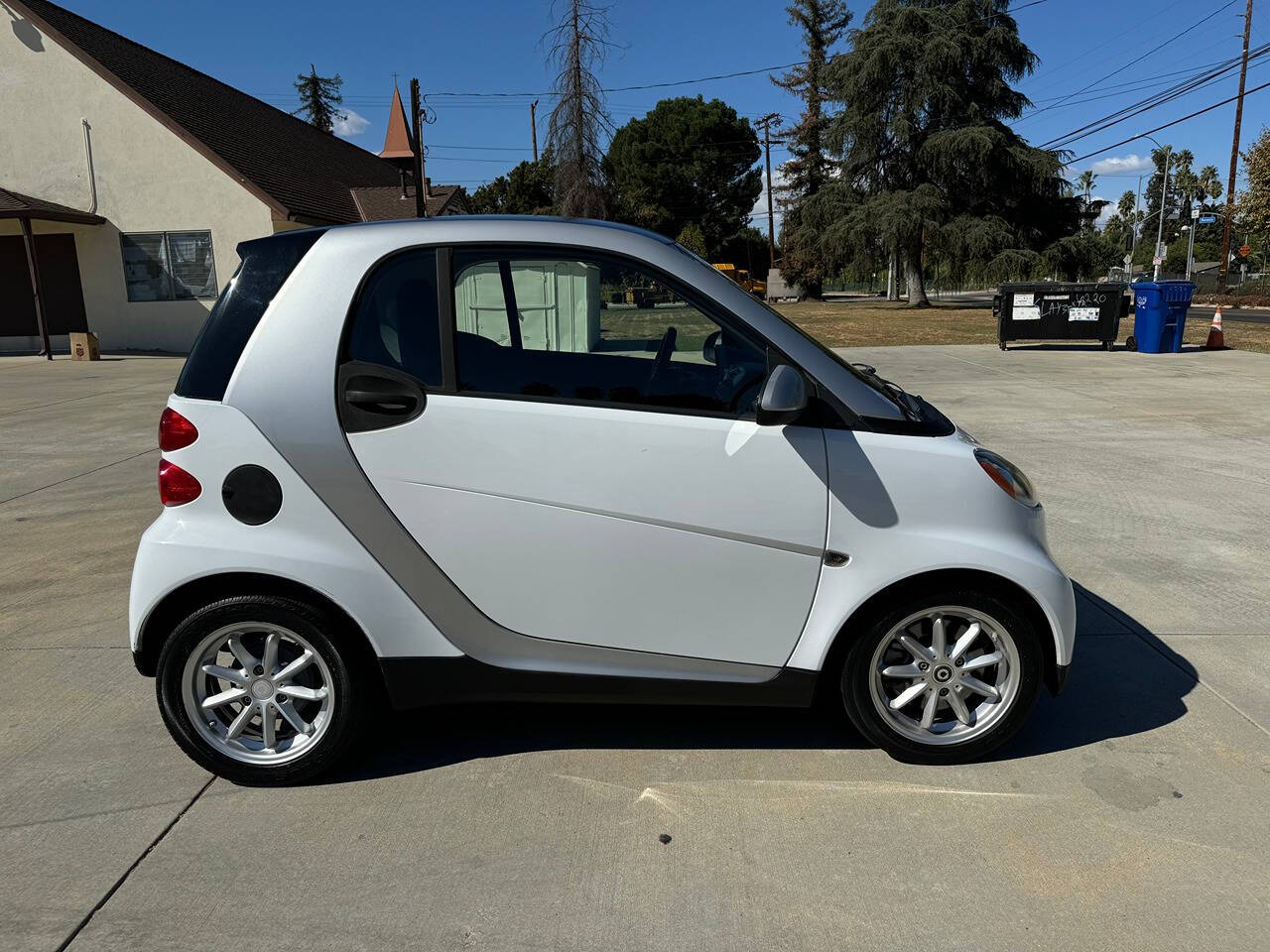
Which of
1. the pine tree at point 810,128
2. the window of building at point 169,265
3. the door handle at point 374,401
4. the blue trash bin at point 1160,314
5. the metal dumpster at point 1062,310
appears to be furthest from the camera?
the pine tree at point 810,128

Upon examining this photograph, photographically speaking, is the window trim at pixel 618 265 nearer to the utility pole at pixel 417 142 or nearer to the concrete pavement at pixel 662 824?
the concrete pavement at pixel 662 824

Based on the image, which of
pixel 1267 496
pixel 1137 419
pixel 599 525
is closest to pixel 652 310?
pixel 599 525

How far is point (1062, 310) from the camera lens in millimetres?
18000

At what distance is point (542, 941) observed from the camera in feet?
7.75

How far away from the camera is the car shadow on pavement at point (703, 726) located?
3.33 metres

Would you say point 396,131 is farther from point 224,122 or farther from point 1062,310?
point 1062,310

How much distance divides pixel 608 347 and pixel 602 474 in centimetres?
49

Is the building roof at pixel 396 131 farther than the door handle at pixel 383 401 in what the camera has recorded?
Yes

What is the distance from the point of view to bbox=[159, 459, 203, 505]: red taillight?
2.90 m

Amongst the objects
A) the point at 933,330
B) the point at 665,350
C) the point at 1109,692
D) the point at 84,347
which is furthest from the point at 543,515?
the point at 933,330

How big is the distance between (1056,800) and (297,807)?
96.0 inches

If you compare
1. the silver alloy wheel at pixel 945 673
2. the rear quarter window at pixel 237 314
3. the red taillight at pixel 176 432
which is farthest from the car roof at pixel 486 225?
the silver alloy wheel at pixel 945 673

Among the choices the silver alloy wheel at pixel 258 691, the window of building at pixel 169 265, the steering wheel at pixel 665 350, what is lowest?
the silver alloy wheel at pixel 258 691

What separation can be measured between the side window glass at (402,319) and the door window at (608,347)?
8 centimetres
